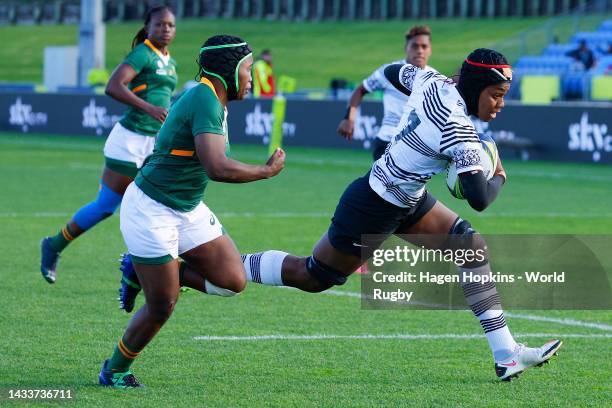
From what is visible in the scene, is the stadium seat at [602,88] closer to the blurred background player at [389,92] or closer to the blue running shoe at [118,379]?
the blurred background player at [389,92]

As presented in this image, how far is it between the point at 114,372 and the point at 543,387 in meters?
2.36

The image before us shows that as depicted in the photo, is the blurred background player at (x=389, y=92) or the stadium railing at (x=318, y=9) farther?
the stadium railing at (x=318, y=9)

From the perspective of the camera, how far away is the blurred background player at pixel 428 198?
696 centimetres

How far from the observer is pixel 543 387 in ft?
23.5

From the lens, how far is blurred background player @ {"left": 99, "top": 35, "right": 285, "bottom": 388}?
6.63 meters

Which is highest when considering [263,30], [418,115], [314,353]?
Result: [418,115]

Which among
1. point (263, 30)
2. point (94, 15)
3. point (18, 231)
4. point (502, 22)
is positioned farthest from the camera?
point (263, 30)

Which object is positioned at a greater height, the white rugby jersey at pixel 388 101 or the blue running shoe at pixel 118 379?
the white rugby jersey at pixel 388 101

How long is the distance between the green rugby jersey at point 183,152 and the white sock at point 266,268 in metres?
1.25

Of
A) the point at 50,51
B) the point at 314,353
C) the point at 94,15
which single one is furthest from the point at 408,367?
the point at 50,51

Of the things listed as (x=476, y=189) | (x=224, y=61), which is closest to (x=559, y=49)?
(x=476, y=189)

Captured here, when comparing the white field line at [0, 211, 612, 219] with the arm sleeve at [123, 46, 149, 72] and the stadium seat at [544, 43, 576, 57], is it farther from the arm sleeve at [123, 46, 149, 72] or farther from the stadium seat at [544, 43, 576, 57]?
the stadium seat at [544, 43, 576, 57]

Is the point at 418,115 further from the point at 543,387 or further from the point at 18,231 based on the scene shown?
the point at 18,231

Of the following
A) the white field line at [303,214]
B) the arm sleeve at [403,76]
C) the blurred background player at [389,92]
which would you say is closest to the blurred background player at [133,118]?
the blurred background player at [389,92]
